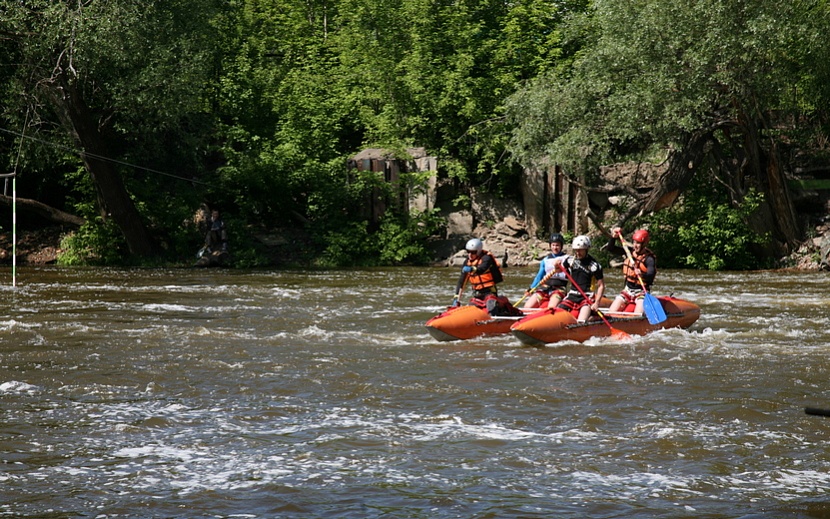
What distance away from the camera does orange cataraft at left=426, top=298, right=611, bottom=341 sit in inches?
484

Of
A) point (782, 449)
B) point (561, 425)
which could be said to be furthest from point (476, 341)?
point (782, 449)

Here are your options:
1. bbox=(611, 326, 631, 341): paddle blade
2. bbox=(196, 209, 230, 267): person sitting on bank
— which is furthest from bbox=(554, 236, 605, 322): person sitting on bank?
bbox=(196, 209, 230, 267): person sitting on bank

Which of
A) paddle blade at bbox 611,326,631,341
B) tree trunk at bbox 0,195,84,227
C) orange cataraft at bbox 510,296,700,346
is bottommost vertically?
paddle blade at bbox 611,326,631,341

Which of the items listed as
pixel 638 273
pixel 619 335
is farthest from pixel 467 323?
pixel 638 273

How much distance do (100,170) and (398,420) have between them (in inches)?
714

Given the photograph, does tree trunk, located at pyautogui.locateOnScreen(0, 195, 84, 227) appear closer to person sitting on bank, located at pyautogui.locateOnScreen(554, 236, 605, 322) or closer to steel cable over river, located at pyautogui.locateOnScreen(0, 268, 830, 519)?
steel cable over river, located at pyautogui.locateOnScreen(0, 268, 830, 519)

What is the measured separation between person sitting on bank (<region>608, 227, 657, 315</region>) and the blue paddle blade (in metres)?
0.14

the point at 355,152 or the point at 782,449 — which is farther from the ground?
the point at 355,152

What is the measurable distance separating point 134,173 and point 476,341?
55.6 feet

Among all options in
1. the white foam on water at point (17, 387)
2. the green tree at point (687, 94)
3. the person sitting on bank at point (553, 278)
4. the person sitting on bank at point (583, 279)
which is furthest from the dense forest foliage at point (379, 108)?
the white foam on water at point (17, 387)

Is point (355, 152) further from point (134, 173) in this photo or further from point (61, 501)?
point (61, 501)

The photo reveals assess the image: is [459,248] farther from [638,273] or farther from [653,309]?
[653,309]

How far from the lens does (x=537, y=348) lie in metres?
→ 11.9

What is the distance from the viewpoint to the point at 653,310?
42.0 feet
